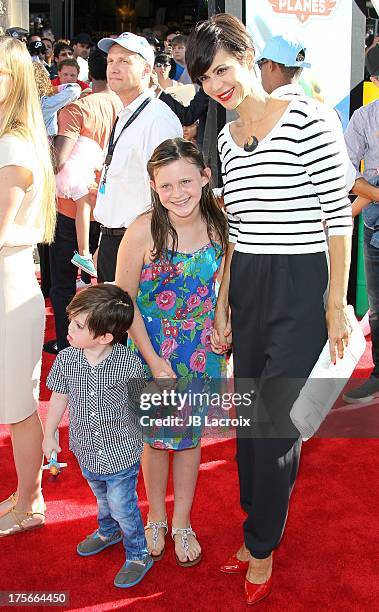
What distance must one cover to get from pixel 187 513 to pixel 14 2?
22.9 ft

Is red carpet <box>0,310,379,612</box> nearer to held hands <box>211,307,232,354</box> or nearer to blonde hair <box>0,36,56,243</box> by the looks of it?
held hands <box>211,307,232,354</box>

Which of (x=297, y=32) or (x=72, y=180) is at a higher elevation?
(x=297, y=32)

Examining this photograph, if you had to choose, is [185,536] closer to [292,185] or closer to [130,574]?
[130,574]

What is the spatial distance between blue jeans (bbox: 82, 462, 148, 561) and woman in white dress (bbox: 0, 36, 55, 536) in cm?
39

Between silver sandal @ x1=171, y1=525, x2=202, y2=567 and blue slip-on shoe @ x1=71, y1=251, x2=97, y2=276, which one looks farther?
blue slip-on shoe @ x1=71, y1=251, x2=97, y2=276

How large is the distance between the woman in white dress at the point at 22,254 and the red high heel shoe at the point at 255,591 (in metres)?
0.83

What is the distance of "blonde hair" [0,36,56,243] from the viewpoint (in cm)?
232

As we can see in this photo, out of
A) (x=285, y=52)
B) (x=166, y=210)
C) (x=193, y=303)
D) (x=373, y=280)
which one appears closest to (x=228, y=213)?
(x=166, y=210)

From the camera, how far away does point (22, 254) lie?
2479 mm

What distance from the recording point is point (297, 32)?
4.56m

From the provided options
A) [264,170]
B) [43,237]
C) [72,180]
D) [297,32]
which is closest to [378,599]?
[264,170]

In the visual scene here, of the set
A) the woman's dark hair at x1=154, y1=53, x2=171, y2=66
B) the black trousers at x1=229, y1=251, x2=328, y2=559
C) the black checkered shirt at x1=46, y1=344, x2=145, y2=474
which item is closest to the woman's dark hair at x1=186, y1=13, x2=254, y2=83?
the black trousers at x1=229, y1=251, x2=328, y2=559

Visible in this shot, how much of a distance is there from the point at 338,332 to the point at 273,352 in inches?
7.8

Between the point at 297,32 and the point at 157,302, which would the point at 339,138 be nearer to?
the point at 157,302
